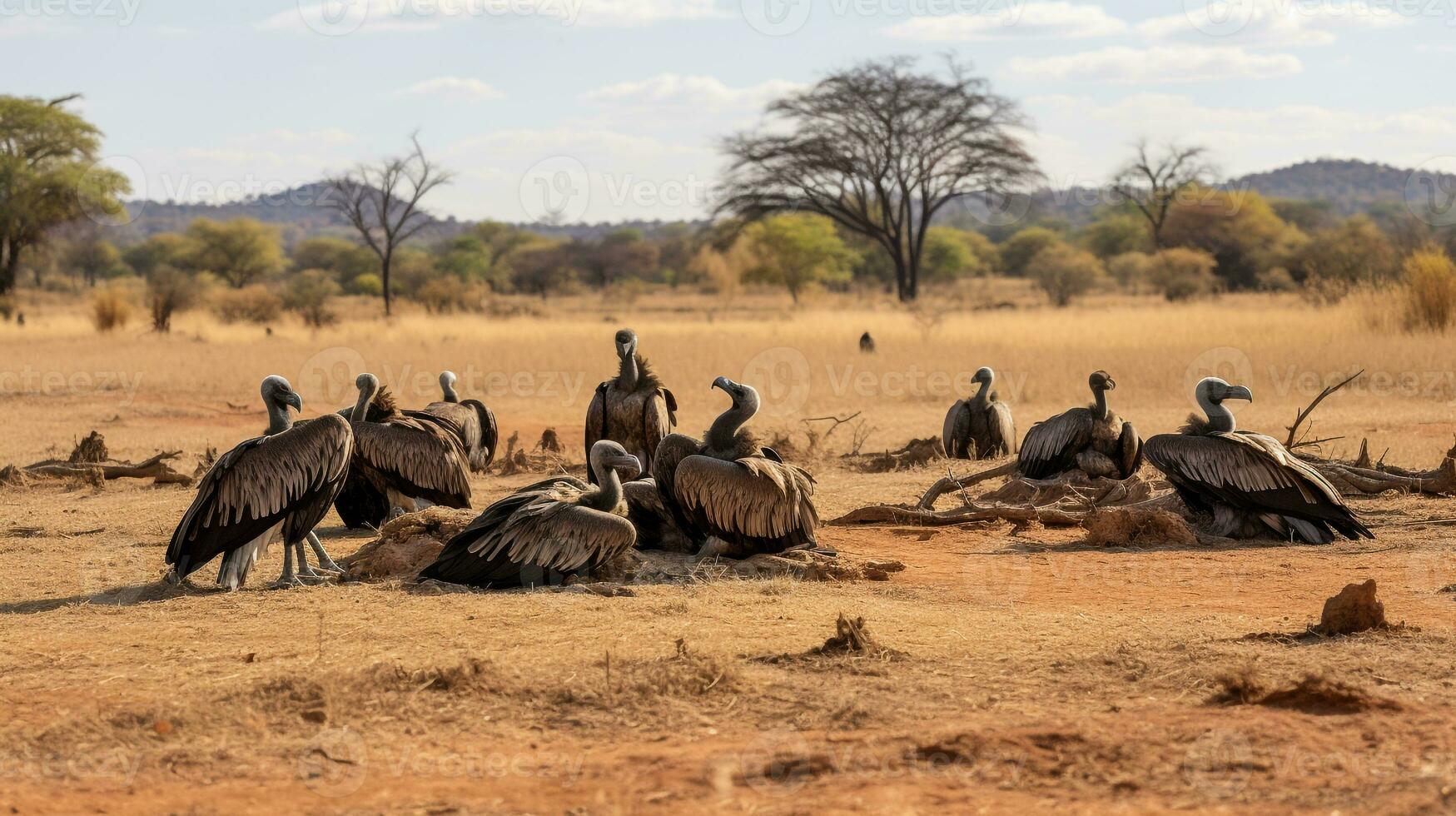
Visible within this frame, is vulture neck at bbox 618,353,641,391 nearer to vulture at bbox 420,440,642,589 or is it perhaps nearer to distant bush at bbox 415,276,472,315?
vulture at bbox 420,440,642,589

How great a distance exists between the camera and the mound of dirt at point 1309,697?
4910 mm

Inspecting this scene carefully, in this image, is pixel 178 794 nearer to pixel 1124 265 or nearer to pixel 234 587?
pixel 234 587

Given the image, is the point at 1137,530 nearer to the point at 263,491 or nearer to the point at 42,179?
the point at 263,491

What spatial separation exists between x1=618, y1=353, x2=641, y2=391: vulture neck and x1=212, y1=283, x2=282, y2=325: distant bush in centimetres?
2725

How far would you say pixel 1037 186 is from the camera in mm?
42750

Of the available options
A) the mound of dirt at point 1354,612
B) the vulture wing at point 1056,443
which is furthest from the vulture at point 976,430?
the mound of dirt at point 1354,612

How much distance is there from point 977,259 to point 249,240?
1406 inches

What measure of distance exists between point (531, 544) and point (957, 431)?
6.67m

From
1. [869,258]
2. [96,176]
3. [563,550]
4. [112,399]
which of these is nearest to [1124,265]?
[869,258]

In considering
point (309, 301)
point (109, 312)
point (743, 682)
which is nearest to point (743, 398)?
point (743, 682)

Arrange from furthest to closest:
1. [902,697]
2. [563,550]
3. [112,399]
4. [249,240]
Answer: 1. [249,240]
2. [112,399]
3. [563,550]
4. [902,697]

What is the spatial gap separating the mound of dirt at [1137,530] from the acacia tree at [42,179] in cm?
3804

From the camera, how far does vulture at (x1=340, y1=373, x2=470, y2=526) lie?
29.7 ft

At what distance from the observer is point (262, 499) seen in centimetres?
730
